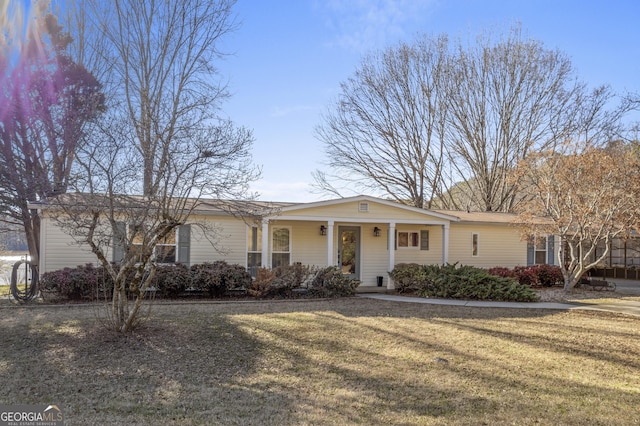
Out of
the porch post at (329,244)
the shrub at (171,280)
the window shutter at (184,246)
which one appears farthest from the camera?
the porch post at (329,244)

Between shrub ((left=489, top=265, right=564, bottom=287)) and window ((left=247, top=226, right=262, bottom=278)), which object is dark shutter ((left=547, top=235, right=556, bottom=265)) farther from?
window ((left=247, top=226, right=262, bottom=278))

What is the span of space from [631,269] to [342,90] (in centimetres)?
1769

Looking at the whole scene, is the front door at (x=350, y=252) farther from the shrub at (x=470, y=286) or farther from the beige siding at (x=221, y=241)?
the beige siding at (x=221, y=241)

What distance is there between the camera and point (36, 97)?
17125mm

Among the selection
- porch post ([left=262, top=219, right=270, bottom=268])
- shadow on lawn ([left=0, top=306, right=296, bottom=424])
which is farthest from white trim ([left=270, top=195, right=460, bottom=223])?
shadow on lawn ([left=0, top=306, right=296, bottom=424])

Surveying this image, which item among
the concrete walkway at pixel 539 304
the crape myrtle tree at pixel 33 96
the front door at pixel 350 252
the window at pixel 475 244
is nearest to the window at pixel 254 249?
the front door at pixel 350 252

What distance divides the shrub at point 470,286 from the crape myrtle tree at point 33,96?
12.4m

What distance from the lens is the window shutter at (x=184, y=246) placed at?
551 inches

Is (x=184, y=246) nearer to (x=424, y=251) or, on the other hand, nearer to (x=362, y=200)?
(x=362, y=200)

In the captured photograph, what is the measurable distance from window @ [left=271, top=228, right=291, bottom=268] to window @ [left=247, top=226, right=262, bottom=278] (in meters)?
0.53

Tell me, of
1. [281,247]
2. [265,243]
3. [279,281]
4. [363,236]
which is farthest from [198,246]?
[363,236]

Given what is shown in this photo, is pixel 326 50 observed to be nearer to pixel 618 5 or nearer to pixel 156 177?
pixel 618 5

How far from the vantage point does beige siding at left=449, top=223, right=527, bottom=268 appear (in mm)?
17484

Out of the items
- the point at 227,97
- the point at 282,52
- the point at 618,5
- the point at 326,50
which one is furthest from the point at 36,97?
the point at 618,5
